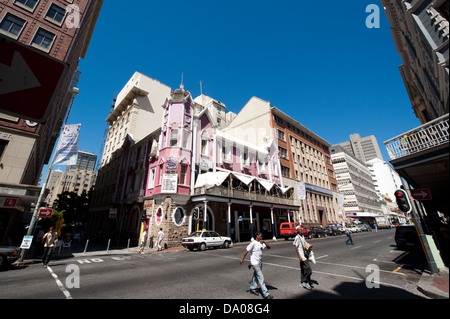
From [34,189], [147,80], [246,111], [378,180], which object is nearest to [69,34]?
[34,189]

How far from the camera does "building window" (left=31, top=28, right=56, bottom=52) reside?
59.0 ft

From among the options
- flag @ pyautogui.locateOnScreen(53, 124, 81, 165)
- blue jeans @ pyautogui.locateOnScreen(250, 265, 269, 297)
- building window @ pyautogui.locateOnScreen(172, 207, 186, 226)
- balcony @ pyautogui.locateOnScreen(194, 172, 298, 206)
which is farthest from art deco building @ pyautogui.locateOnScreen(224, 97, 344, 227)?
flag @ pyautogui.locateOnScreen(53, 124, 81, 165)

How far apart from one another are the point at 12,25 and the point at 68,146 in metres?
13.2

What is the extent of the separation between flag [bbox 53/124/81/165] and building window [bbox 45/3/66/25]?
12866mm

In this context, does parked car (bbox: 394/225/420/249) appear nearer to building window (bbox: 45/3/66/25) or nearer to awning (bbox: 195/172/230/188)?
awning (bbox: 195/172/230/188)

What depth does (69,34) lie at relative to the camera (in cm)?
1962

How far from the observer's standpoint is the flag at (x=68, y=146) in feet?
45.5

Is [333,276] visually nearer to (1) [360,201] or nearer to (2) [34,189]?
(2) [34,189]

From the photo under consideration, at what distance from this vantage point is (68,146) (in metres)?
14.2

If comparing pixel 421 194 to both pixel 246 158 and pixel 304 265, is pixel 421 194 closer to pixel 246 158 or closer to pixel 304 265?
pixel 304 265

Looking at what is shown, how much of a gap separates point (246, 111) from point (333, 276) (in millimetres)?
38903

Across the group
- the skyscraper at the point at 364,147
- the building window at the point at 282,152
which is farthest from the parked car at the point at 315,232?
the skyscraper at the point at 364,147

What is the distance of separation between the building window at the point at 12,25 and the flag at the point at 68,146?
35.3ft
